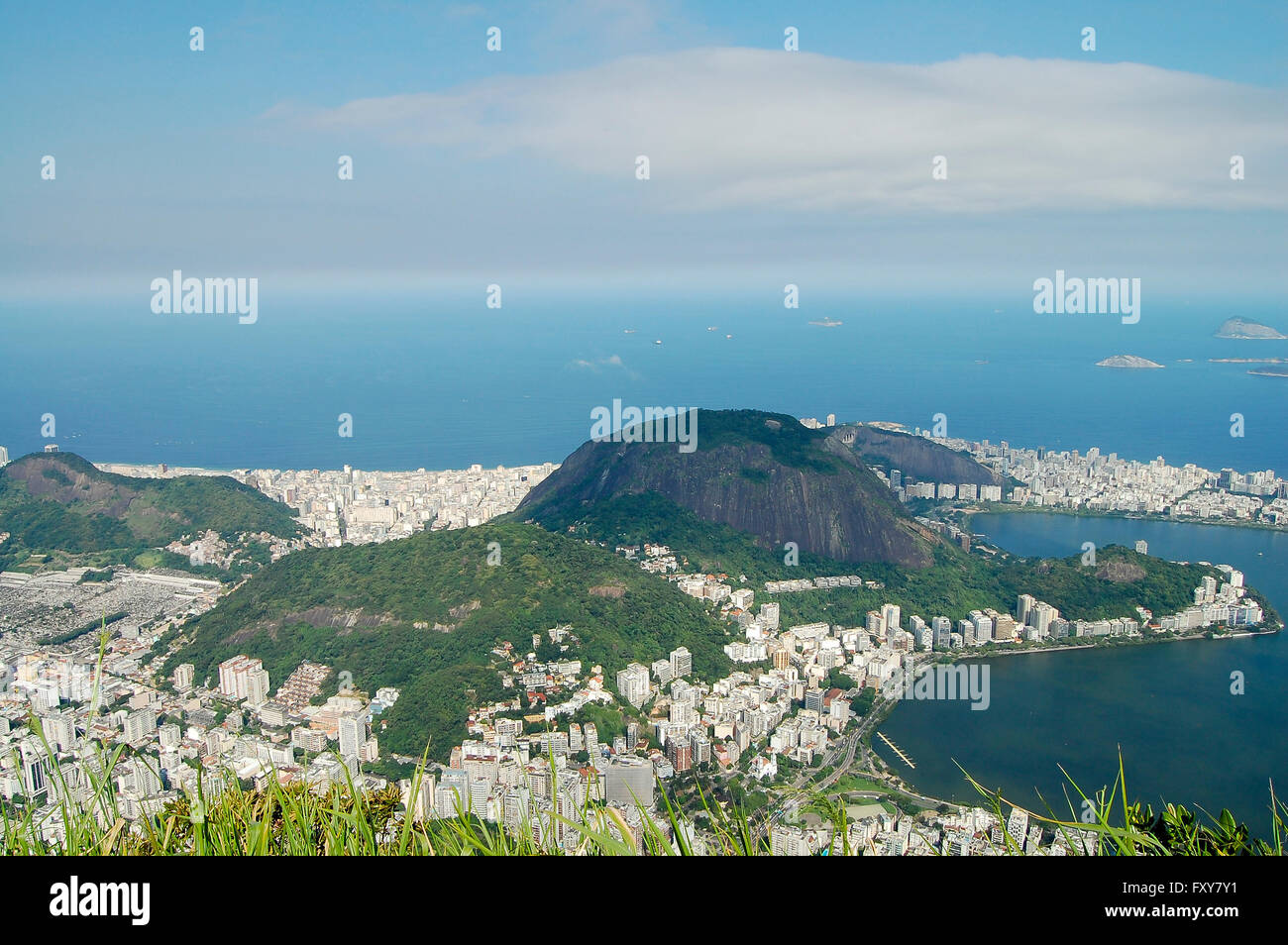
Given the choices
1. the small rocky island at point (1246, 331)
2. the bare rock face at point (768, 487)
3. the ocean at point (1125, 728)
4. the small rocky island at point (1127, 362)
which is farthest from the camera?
the small rocky island at point (1246, 331)

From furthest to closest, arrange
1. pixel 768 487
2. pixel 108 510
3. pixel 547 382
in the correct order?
1. pixel 547 382
2. pixel 108 510
3. pixel 768 487

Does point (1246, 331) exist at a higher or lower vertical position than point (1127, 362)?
higher

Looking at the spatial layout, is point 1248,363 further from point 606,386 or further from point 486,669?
point 486,669

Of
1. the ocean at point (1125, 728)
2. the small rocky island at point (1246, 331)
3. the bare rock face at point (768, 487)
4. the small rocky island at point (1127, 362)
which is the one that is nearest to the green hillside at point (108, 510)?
the bare rock face at point (768, 487)

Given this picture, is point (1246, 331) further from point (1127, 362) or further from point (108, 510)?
point (108, 510)

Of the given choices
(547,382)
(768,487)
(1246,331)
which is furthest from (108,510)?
(1246,331)

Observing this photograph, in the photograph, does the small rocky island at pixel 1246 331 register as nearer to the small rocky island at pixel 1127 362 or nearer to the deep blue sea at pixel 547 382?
the deep blue sea at pixel 547 382
